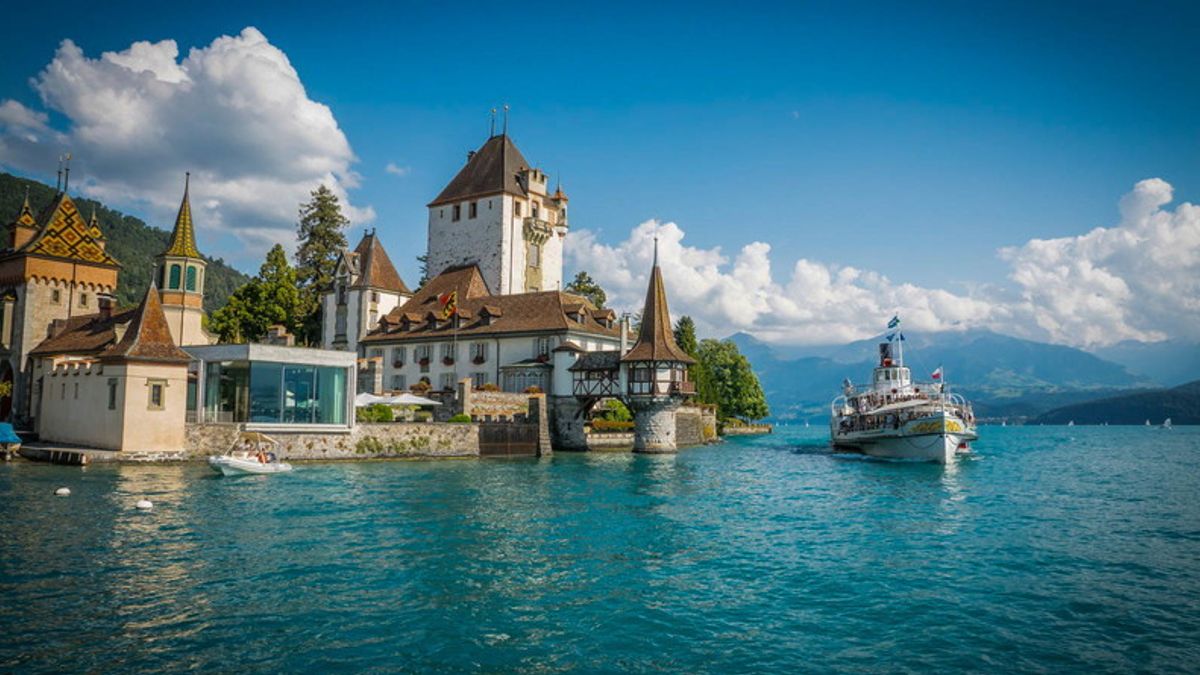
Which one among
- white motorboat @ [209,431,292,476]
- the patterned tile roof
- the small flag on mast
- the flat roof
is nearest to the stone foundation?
the small flag on mast

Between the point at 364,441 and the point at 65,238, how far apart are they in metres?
28.4

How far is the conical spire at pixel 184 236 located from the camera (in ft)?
177

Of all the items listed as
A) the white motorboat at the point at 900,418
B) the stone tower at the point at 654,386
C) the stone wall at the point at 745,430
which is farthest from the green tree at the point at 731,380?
the stone tower at the point at 654,386

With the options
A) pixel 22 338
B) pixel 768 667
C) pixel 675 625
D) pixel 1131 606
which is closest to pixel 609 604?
pixel 675 625

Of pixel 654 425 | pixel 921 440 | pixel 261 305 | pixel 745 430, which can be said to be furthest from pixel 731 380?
pixel 261 305

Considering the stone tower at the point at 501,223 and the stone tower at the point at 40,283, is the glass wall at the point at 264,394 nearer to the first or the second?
the stone tower at the point at 40,283

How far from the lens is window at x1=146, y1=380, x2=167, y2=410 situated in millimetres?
38531

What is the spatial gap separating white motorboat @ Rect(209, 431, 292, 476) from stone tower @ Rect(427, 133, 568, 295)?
38387 millimetres

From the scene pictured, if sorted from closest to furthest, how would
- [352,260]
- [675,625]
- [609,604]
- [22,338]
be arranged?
[675,625], [609,604], [22,338], [352,260]

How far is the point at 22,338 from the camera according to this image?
52750 mm

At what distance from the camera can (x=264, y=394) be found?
141 ft

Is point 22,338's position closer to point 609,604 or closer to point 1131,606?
point 609,604

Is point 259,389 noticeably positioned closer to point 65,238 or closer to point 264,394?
point 264,394

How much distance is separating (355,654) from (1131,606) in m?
15.2
